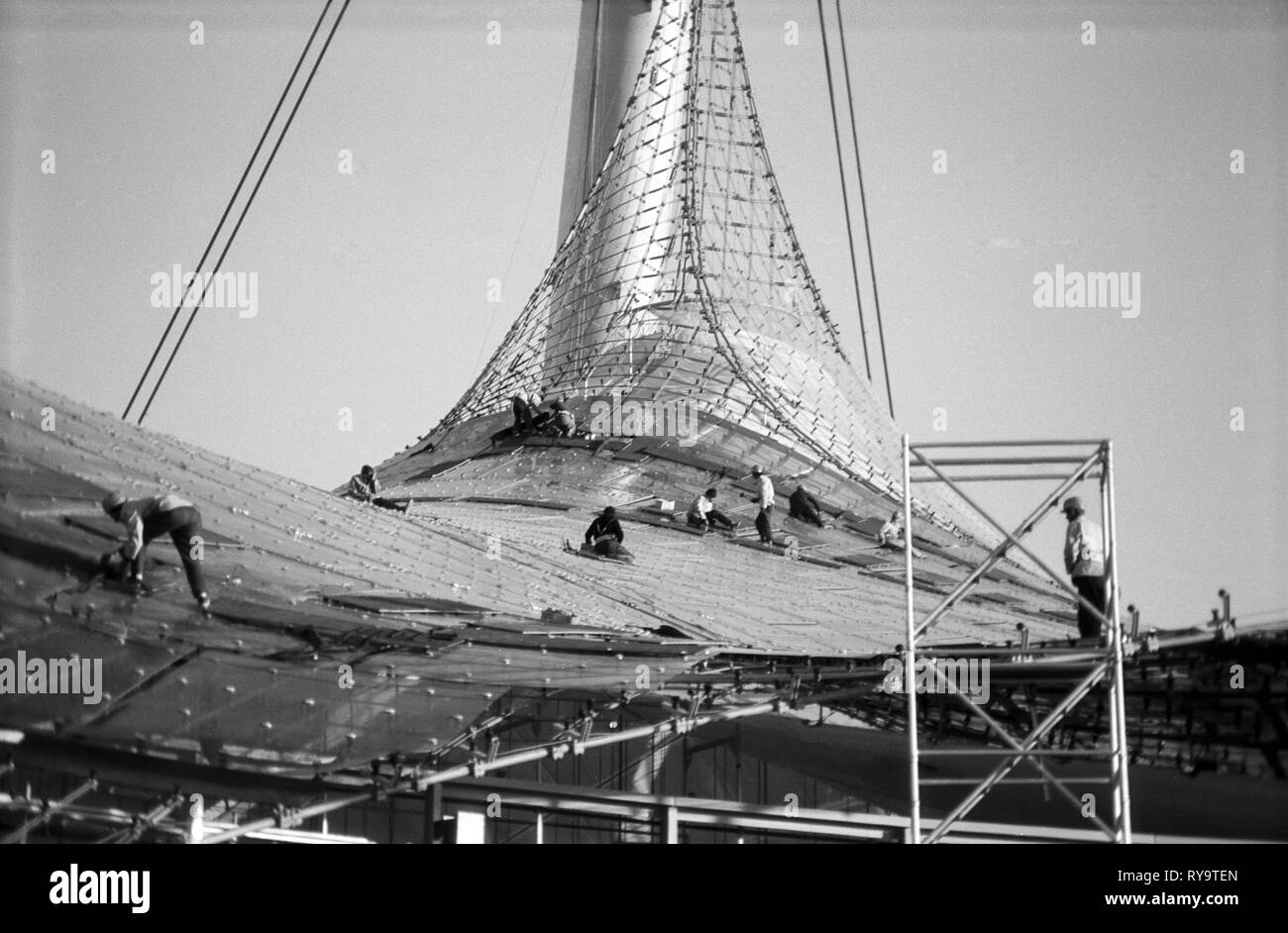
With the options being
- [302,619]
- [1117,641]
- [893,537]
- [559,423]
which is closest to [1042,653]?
[1117,641]

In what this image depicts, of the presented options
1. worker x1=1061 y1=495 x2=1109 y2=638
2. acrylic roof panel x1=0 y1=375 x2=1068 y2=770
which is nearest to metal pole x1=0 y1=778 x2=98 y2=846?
acrylic roof panel x1=0 y1=375 x2=1068 y2=770

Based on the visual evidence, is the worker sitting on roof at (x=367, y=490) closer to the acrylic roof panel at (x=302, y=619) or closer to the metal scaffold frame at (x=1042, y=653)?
the acrylic roof panel at (x=302, y=619)

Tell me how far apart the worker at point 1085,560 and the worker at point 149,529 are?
6329 mm

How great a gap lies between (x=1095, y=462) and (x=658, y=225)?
15.5 meters

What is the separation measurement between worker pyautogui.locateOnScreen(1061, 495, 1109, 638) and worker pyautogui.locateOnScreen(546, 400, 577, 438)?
1135 cm

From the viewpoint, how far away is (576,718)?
50.6 ft

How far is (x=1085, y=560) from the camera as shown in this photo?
14797 millimetres

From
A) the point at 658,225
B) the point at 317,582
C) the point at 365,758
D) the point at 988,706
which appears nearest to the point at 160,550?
the point at 317,582

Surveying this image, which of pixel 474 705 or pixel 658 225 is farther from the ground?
pixel 658 225

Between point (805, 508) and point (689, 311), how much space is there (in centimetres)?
459

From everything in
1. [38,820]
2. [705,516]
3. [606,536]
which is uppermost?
[705,516]

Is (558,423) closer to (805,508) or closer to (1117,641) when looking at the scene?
(805,508)
